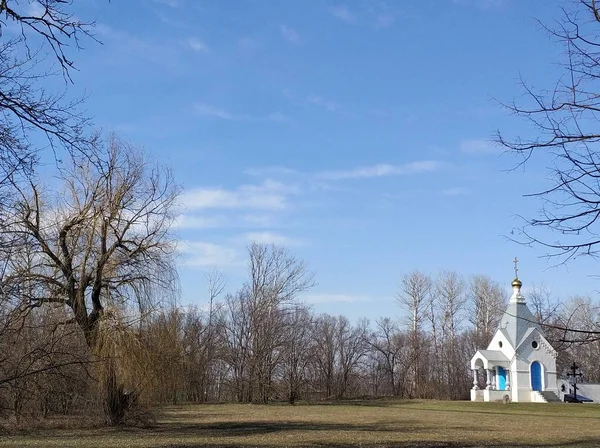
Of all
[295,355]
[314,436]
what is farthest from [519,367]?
[314,436]

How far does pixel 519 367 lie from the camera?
49.1 metres

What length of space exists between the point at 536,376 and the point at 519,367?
181 centimetres

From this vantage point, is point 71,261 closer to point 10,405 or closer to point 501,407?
point 10,405

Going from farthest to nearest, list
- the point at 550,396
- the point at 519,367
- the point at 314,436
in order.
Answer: the point at 519,367 → the point at 550,396 → the point at 314,436

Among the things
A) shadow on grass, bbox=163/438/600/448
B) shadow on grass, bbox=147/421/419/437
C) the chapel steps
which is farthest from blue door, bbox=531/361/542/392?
shadow on grass, bbox=163/438/600/448

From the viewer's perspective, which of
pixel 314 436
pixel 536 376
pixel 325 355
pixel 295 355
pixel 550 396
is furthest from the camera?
pixel 325 355

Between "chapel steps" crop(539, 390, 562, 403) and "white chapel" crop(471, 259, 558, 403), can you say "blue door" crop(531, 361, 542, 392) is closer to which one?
"white chapel" crop(471, 259, 558, 403)

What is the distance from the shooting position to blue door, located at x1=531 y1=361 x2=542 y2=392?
4941 centimetres

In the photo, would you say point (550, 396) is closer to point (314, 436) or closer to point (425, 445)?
point (314, 436)

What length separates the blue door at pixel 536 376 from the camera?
49.4 metres

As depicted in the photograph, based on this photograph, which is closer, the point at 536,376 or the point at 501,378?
→ the point at 536,376

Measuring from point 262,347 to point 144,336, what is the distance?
104 ft

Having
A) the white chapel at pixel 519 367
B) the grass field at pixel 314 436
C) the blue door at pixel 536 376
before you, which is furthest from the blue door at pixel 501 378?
the grass field at pixel 314 436

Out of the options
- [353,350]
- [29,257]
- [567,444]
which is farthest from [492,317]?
[29,257]
